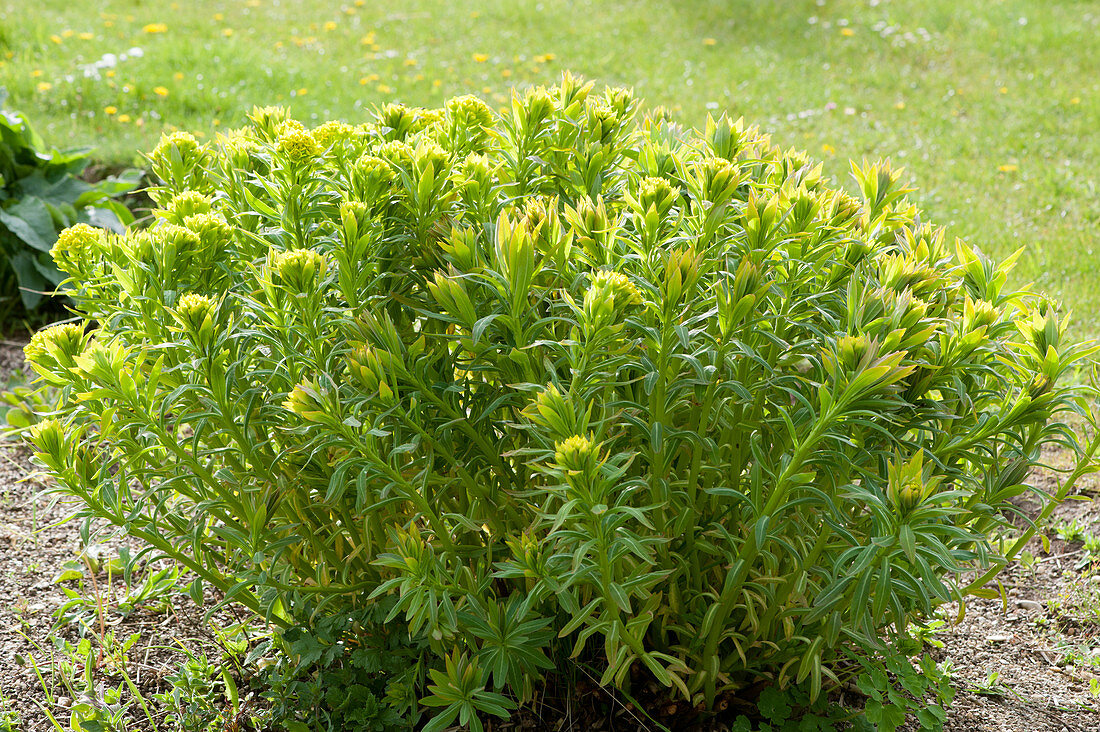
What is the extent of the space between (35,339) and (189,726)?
99cm

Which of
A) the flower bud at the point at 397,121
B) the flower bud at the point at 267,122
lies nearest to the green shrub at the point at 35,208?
the flower bud at the point at 267,122

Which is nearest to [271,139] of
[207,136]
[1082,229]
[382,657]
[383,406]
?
[383,406]

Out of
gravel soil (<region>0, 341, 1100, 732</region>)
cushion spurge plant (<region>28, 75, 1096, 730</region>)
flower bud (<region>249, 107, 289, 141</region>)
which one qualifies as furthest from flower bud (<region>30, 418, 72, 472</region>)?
flower bud (<region>249, 107, 289, 141</region>)

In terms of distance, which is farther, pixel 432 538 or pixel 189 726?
pixel 189 726

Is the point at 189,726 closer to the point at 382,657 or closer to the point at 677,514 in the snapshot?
the point at 382,657

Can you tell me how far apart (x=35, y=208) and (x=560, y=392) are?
3.53 metres

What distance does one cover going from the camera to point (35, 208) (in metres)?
4.12

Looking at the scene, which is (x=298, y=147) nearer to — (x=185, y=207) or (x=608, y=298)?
(x=185, y=207)

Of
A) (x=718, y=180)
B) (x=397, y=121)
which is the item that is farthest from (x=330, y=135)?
(x=718, y=180)

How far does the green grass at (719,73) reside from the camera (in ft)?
18.0

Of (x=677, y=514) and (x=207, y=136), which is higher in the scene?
(x=677, y=514)

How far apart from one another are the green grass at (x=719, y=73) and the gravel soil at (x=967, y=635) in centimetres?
172

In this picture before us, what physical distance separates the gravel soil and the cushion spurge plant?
0.47 meters

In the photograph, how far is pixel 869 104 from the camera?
6980 mm
